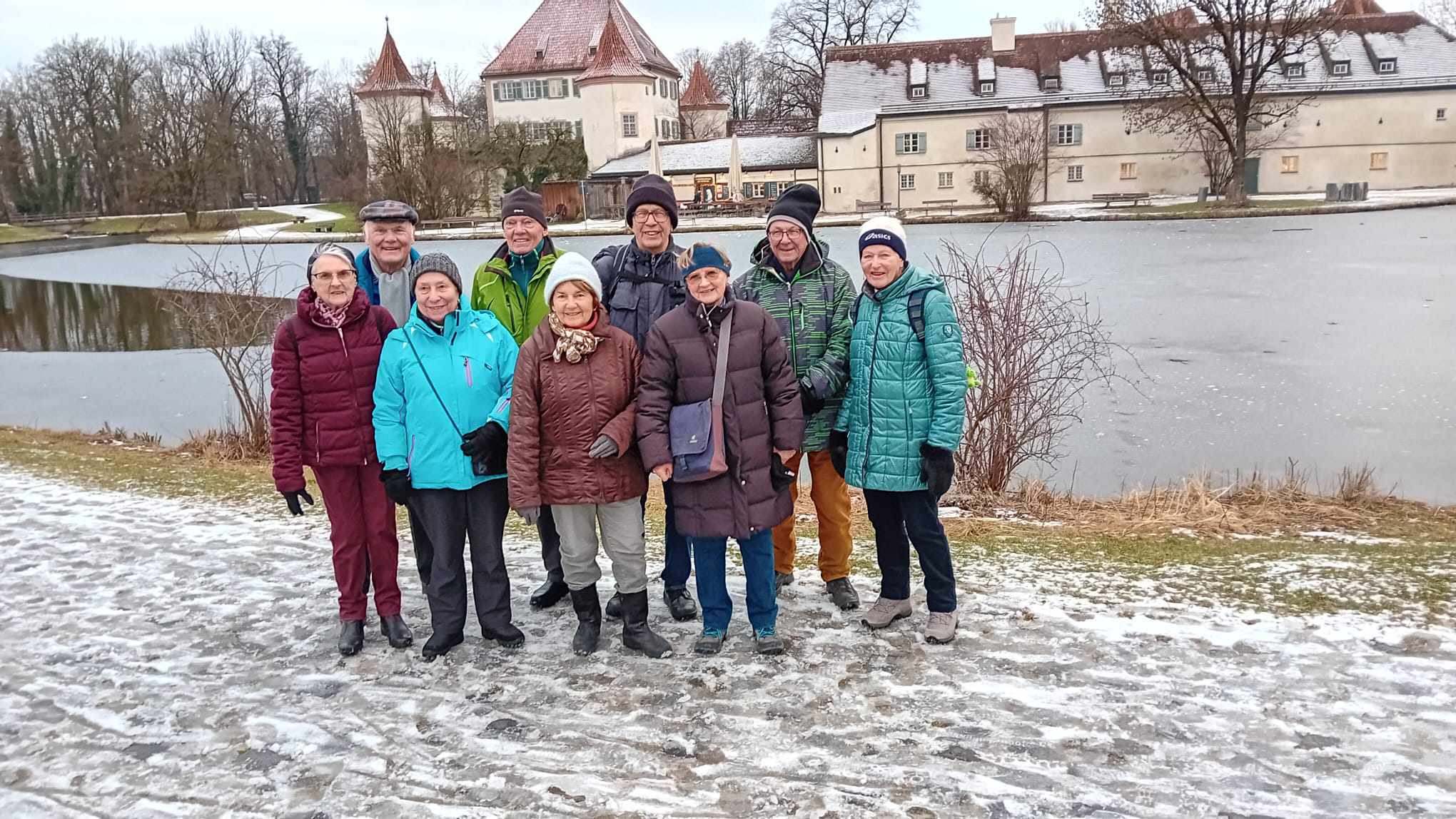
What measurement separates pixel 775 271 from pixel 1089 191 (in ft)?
142

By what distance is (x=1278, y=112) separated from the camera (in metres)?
41.2

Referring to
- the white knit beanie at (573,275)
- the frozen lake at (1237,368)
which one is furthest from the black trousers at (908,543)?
the frozen lake at (1237,368)

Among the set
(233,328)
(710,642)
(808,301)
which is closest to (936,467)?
(808,301)

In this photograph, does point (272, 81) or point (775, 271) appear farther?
point (272, 81)

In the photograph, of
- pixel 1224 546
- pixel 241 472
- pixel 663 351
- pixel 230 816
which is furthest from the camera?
pixel 241 472

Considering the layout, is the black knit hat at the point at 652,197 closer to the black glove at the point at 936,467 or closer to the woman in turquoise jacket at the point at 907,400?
the woman in turquoise jacket at the point at 907,400

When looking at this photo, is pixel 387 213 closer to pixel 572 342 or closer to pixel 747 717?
pixel 572 342

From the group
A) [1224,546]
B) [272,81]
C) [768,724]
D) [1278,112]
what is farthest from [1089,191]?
[272,81]

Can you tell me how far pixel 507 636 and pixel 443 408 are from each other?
Answer: 102 centimetres

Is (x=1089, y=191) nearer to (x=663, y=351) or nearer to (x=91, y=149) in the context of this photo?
(x=663, y=351)

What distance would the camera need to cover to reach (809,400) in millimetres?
4188

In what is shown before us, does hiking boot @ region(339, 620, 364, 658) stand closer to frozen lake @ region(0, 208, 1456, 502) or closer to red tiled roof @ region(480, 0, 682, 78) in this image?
frozen lake @ region(0, 208, 1456, 502)

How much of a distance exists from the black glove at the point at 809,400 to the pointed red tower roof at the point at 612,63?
51.9 metres

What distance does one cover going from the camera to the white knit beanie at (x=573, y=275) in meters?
3.83
